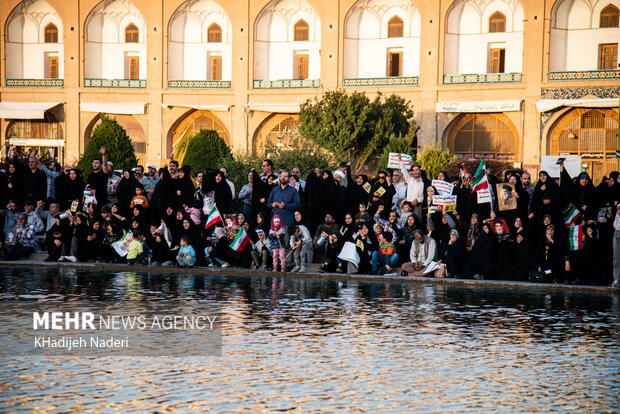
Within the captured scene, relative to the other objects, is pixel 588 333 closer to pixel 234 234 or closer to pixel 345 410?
pixel 345 410

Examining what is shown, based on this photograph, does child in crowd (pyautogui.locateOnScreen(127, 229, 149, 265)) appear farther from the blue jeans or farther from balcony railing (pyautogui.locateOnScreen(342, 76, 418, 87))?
balcony railing (pyautogui.locateOnScreen(342, 76, 418, 87))

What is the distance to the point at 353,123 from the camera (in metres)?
31.7

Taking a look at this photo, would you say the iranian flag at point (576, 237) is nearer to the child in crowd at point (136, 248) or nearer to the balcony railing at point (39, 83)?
the child in crowd at point (136, 248)

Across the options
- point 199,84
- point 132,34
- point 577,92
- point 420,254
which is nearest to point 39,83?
point 132,34

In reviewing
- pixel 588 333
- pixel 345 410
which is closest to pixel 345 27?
pixel 588 333

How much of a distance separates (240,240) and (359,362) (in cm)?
781

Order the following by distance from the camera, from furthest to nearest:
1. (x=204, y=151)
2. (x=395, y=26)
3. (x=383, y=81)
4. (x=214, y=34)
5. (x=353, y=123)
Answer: (x=214, y=34)
(x=395, y=26)
(x=383, y=81)
(x=353, y=123)
(x=204, y=151)

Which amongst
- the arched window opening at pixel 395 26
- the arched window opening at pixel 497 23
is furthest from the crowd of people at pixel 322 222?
the arched window opening at pixel 395 26

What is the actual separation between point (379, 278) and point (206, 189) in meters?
3.89

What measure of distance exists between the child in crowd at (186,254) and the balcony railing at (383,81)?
76.1 feet

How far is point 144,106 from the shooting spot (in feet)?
129

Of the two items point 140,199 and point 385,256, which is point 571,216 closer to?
point 385,256

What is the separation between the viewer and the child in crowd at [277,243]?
14.4m

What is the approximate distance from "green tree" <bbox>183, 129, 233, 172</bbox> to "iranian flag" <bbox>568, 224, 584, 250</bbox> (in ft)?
47.0
